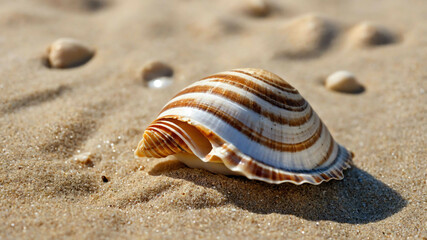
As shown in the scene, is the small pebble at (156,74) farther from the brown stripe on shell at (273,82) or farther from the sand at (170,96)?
the brown stripe on shell at (273,82)

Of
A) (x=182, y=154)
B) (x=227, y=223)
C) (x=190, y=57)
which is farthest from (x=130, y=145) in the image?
(x=190, y=57)

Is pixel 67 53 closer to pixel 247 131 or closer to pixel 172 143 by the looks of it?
pixel 172 143

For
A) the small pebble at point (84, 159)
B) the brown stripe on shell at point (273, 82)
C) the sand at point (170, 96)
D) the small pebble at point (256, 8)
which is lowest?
the small pebble at point (84, 159)

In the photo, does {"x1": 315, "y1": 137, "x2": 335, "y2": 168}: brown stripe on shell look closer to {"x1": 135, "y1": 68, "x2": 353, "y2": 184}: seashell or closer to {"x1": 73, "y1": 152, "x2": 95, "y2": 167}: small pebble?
{"x1": 135, "y1": 68, "x2": 353, "y2": 184}: seashell

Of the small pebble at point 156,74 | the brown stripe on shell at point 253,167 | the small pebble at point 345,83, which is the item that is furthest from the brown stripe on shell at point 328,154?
the small pebble at point 156,74

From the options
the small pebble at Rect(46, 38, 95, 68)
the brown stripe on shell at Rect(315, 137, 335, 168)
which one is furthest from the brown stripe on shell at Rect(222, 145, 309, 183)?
the small pebble at Rect(46, 38, 95, 68)

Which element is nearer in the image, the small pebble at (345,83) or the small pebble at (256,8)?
the small pebble at (345,83)

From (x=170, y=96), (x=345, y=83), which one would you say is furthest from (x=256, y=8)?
(x=170, y=96)
